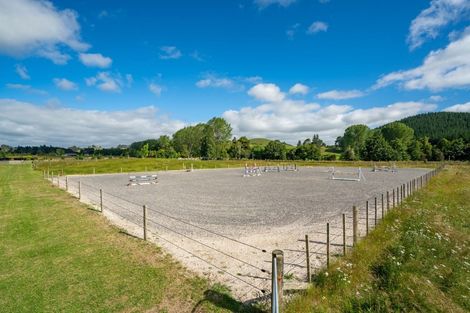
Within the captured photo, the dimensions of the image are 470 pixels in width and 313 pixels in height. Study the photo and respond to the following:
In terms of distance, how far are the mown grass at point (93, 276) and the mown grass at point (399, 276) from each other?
1899mm

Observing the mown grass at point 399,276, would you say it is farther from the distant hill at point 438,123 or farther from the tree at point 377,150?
the distant hill at point 438,123

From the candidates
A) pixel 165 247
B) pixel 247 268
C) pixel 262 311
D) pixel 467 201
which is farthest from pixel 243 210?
pixel 467 201

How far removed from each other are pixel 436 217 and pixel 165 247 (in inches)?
460

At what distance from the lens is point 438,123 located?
168875mm

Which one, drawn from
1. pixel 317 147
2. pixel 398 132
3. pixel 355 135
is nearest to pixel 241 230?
pixel 317 147

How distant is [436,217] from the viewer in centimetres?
1153

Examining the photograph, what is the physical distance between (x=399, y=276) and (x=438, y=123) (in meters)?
209

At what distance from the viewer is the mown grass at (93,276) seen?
5.40 metres

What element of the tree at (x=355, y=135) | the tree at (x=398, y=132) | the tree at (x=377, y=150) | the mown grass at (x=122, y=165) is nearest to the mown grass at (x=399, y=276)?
the mown grass at (x=122, y=165)

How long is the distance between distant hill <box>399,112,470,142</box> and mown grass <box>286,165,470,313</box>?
161221mm

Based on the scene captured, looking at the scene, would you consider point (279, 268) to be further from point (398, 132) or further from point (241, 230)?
point (398, 132)

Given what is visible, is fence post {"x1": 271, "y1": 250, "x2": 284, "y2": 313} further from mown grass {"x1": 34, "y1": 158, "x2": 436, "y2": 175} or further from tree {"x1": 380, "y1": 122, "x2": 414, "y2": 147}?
tree {"x1": 380, "y1": 122, "x2": 414, "y2": 147}

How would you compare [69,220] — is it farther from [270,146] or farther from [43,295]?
[270,146]

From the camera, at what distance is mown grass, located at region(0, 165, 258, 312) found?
17.7 feet
